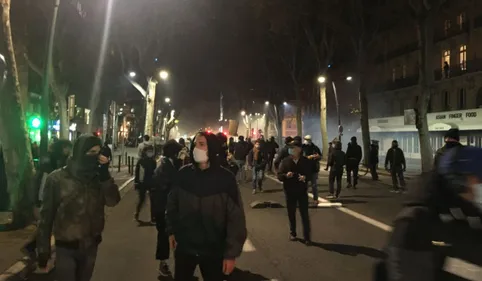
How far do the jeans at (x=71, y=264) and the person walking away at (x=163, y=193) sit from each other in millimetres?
2781

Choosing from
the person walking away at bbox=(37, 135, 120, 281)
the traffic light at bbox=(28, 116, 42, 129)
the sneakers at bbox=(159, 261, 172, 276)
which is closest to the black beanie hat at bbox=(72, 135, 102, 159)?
the person walking away at bbox=(37, 135, 120, 281)

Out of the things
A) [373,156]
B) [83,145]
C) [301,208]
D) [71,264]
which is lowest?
[301,208]

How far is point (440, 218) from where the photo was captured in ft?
10.8

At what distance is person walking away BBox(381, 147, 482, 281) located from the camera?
3.21 m

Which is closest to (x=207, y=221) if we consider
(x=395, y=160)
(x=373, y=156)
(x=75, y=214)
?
(x=75, y=214)

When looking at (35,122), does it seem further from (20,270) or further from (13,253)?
(20,270)

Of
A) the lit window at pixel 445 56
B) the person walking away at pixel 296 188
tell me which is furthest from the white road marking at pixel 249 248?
the lit window at pixel 445 56

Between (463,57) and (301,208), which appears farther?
(463,57)

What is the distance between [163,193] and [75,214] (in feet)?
11.0

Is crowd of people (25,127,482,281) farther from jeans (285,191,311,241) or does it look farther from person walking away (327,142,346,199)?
person walking away (327,142,346,199)

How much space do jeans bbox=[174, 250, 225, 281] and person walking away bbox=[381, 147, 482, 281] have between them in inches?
54.6

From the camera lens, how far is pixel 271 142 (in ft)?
73.0

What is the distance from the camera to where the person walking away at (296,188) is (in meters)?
9.29

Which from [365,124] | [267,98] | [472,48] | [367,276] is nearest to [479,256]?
[367,276]
